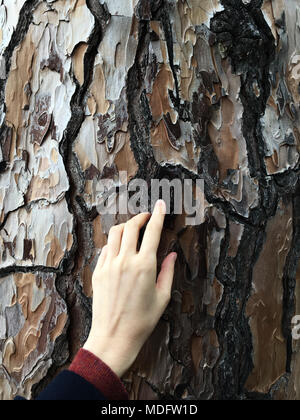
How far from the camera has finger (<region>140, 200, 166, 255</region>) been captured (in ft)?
2.48

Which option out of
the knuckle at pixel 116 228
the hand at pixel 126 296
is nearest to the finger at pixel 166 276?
the hand at pixel 126 296

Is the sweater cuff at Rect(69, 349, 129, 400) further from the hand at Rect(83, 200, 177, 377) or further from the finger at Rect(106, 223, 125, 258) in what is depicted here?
the finger at Rect(106, 223, 125, 258)

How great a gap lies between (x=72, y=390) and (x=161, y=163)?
44 centimetres

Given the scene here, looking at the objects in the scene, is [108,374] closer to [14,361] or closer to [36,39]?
[14,361]

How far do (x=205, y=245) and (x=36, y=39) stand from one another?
0.54 metres

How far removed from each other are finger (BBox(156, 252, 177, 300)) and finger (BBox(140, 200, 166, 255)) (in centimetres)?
5

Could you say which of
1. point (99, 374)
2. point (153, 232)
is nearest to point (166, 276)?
point (153, 232)

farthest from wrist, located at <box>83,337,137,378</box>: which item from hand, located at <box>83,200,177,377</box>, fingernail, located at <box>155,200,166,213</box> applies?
fingernail, located at <box>155,200,166,213</box>

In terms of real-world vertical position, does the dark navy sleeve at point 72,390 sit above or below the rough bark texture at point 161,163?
below

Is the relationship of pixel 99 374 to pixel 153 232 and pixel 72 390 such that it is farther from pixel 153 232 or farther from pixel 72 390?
pixel 153 232

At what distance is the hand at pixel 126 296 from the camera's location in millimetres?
728

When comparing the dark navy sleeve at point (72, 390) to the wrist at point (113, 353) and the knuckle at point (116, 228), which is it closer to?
the wrist at point (113, 353)

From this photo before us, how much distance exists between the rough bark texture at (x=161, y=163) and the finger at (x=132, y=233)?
5 centimetres

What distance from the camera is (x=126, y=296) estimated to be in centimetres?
73
